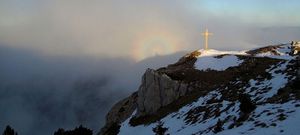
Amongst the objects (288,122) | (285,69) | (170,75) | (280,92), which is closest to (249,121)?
(288,122)

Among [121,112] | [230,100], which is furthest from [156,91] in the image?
[230,100]

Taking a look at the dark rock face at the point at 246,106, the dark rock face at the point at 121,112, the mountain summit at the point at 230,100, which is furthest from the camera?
the dark rock face at the point at 121,112

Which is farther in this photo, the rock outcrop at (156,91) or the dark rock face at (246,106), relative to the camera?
the rock outcrop at (156,91)

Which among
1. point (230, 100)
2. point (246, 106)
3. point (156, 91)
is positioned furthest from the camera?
point (156, 91)

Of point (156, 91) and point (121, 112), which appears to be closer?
point (156, 91)

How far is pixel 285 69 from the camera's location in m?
40.0

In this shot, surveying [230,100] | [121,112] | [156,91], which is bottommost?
[121,112]

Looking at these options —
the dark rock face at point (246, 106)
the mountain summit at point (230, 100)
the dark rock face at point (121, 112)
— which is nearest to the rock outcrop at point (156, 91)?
the mountain summit at point (230, 100)

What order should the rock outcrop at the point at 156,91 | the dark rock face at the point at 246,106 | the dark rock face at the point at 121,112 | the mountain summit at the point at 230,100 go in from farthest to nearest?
the dark rock face at the point at 121,112 < the rock outcrop at the point at 156,91 < the dark rock face at the point at 246,106 < the mountain summit at the point at 230,100

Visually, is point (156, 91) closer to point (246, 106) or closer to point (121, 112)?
point (121, 112)

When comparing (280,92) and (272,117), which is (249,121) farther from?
(280,92)

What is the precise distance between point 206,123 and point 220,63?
4155 cm

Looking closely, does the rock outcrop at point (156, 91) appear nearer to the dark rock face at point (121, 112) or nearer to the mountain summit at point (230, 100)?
the mountain summit at point (230, 100)

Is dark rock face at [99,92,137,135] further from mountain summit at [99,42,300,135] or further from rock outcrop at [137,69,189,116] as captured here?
mountain summit at [99,42,300,135]
